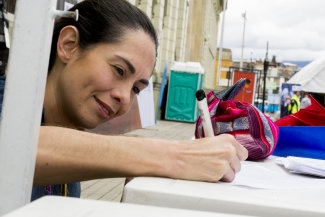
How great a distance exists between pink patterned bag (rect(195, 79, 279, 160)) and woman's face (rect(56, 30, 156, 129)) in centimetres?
33

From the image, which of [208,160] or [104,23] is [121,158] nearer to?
[208,160]

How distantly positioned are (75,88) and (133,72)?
8.2 inches

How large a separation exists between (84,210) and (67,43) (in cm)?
105

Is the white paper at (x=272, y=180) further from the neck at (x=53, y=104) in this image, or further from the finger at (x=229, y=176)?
the neck at (x=53, y=104)

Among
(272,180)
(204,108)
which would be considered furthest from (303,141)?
(204,108)

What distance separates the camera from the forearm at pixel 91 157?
1034mm

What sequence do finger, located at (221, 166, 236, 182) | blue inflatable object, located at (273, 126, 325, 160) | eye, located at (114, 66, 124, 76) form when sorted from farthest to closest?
blue inflatable object, located at (273, 126, 325, 160) < eye, located at (114, 66, 124, 76) < finger, located at (221, 166, 236, 182)

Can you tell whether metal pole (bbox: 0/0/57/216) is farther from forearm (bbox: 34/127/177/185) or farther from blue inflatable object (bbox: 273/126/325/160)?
blue inflatable object (bbox: 273/126/325/160)

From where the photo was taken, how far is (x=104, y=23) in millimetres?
1634

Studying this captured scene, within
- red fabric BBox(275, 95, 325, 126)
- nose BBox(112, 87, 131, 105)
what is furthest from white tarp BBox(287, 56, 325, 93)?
nose BBox(112, 87, 131, 105)

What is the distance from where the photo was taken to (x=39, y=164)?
102cm

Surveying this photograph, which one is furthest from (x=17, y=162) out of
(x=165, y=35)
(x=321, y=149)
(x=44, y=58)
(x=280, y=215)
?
(x=165, y=35)

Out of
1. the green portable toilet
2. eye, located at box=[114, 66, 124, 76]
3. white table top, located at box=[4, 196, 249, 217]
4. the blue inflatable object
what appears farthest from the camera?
the green portable toilet

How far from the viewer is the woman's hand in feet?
3.62
